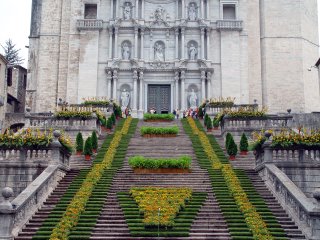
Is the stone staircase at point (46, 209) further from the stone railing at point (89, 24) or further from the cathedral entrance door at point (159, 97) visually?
the stone railing at point (89, 24)

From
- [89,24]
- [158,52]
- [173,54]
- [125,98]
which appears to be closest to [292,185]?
[125,98]

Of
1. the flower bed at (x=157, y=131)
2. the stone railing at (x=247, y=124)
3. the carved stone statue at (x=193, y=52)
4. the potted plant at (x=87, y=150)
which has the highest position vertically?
the carved stone statue at (x=193, y=52)

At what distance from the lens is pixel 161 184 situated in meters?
22.0

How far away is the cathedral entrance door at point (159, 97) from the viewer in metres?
49.6

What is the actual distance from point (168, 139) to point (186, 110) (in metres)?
16.7

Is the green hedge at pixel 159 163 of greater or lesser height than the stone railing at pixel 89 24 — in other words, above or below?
below

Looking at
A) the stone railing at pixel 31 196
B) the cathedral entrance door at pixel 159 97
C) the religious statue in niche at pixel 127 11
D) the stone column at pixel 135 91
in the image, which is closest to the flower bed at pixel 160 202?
the stone railing at pixel 31 196

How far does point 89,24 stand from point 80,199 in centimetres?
3347

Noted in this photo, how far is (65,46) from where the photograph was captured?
50.9m

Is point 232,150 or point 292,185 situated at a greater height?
point 232,150

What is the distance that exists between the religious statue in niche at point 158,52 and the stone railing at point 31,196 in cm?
2708

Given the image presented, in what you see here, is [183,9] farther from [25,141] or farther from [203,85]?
[25,141]

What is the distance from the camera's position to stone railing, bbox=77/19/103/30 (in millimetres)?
50188

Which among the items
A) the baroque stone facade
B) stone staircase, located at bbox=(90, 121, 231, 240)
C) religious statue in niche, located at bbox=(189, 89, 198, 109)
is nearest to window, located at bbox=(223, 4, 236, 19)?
the baroque stone facade
